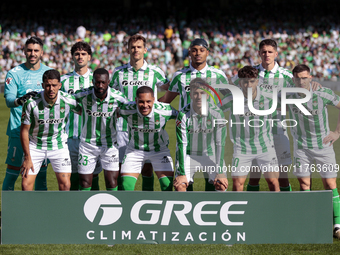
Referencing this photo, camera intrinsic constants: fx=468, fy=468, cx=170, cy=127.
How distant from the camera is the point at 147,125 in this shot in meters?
5.06

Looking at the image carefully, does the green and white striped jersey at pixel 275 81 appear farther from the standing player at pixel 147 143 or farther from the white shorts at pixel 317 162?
the standing player at pixel 147 143

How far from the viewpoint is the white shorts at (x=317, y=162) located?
16.6 ft

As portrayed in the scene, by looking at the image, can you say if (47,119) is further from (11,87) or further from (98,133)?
(11,87)

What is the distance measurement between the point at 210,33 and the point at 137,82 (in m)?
19.9

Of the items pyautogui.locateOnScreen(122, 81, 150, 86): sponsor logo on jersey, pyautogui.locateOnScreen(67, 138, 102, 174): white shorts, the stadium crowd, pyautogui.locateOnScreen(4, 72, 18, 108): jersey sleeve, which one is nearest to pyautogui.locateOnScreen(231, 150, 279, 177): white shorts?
pyautogui.locateOnScreen(122, 81, 150, 86): sponsor logo on jersey

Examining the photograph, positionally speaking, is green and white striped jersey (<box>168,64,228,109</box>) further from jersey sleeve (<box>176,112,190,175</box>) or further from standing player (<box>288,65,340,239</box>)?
standing player (<box>288,65,340,239</box>)

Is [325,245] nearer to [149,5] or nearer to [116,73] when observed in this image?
[116,73]

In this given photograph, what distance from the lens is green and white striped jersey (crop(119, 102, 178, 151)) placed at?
5066mm

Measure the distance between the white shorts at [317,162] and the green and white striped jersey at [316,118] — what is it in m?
0.06

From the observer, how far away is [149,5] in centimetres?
2856

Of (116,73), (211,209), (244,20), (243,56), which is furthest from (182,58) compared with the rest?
(211,209)

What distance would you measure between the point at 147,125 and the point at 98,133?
0.59 metres

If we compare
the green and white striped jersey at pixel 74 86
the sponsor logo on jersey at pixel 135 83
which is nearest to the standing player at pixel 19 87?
the green and white striped jersey at pixel 74 86

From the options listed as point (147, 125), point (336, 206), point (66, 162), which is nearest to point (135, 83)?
point (147, 125)
